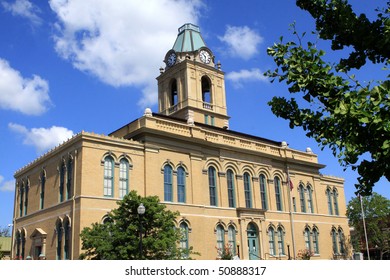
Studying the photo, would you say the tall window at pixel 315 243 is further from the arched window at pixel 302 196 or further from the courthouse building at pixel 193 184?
the arched window at pixel 302 196

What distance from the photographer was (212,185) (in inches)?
1640

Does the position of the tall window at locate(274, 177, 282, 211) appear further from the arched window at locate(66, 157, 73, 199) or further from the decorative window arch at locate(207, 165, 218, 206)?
the arched window at locate(66, 157, 73, 199)

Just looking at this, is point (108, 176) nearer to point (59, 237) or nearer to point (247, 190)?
point (59, 237)

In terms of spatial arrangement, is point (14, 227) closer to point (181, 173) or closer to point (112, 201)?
point (112, 201)

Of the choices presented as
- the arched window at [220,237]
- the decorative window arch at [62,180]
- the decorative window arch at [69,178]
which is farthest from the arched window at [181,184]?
the decorative window arch at [62,180]

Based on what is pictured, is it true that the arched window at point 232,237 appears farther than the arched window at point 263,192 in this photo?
No

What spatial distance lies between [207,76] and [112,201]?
26796 millimetres

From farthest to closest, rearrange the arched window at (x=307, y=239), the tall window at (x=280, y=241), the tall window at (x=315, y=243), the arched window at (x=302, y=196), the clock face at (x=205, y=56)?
the clock face at (x=205, y=56) < the arched window at (x=302, y=196) < the tall window at (x=315, y=243) < the arched window at (x=307, y=239) < the tall window at (x=280, y=241)

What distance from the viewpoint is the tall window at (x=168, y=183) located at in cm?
3762

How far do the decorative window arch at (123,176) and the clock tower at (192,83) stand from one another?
57.6 ft

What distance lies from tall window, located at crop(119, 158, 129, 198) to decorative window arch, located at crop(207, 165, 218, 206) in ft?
29.7

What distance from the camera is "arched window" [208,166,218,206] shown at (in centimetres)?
4119

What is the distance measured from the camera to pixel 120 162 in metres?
35.7

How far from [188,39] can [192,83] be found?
7583 millimetres
